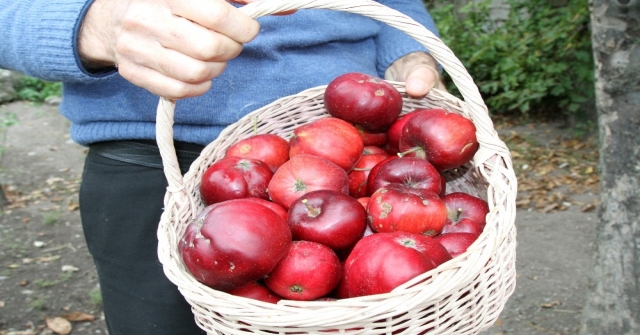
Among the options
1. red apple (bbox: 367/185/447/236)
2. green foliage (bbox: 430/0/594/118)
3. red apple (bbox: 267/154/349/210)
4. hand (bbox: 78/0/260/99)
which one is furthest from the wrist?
green foliage (bbox: 430/0/594/118)

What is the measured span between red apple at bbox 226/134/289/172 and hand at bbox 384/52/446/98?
406 mm

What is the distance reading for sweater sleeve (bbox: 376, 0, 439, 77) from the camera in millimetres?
2004

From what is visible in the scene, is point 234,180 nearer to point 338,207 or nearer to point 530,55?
point 338,207

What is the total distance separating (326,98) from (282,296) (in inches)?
25.6

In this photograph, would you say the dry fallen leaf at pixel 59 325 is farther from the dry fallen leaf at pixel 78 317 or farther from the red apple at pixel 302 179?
the red apple at pixel 302 179

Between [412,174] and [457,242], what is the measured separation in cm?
24

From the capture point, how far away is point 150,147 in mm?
1712

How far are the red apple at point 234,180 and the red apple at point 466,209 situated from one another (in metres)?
0.47

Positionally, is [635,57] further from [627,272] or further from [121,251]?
[121,251]

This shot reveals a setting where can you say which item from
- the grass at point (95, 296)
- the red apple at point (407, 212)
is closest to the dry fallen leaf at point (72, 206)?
the grass at point (95, 296)

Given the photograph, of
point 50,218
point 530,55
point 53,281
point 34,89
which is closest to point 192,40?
point 53,281

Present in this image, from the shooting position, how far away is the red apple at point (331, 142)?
1606 millimetres

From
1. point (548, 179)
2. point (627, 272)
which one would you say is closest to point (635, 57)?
point (627, 272)

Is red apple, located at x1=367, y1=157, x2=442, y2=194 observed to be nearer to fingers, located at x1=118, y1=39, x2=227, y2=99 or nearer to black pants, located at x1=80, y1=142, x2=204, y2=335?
fingers, located at x1=118, y1=39, x2=227, y2=99
